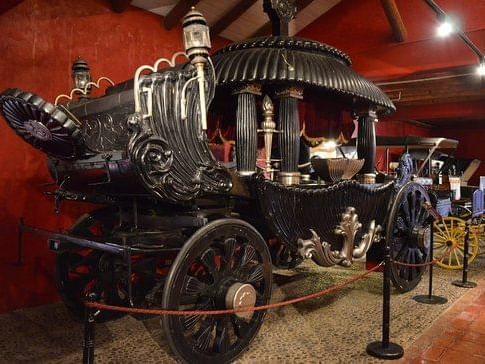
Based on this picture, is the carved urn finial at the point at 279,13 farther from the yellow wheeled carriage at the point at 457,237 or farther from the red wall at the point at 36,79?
the yellow wheeled carriage at the point at 457,237

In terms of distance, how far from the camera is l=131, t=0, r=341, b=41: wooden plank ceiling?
4.96 metres

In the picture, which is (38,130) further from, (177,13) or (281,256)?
(281,256)

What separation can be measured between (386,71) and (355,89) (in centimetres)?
363

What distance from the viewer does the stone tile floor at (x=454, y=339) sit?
9.42 feet

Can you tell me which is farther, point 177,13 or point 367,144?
point 177,13

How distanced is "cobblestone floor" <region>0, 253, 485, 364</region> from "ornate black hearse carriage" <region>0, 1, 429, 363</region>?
26 cm

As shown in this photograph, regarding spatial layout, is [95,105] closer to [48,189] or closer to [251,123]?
[251,123]

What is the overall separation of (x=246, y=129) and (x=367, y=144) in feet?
5.47

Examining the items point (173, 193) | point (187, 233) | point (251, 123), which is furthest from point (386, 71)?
point (173, 193)

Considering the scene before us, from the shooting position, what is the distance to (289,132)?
3271 mm

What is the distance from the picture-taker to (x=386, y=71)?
670 cm

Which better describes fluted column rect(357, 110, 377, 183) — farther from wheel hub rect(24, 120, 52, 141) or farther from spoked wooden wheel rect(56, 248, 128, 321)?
wheel hub rect(24, 120, 52, 141)

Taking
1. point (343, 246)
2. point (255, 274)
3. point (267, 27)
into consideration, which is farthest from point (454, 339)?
point (267, 27)

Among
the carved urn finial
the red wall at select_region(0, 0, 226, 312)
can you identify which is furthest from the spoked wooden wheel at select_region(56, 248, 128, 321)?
the carved urn finial
